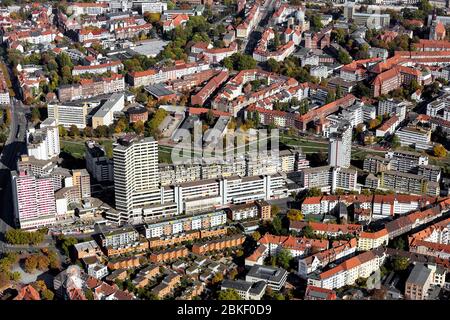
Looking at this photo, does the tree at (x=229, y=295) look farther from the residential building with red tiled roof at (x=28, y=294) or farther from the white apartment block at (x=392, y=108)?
the white apartment block at (x=392, y=108)

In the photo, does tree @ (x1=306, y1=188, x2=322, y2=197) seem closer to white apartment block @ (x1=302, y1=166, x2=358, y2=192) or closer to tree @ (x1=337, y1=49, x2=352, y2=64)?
white apartment block @ (x1=302, y1=166, x2=358, y2=192)

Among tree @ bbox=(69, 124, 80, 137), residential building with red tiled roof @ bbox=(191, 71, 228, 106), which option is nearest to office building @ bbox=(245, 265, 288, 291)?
tree @ bbox=(69, 124, 80, 137)

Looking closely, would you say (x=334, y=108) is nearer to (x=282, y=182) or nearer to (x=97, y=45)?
(x=282, y=182)

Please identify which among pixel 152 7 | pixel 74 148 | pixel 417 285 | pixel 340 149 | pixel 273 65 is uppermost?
pixel 152 7

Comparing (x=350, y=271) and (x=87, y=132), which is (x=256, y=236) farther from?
(x=87, y=132)

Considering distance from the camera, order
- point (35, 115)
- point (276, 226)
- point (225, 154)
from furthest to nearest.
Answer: point (35, 115)
point (225, 154)
point (276, 226)

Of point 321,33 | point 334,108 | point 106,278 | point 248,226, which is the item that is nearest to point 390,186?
point 248,226

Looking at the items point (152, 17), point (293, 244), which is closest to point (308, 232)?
point (293, 244)

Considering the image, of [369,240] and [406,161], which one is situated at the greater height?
[406,161]
